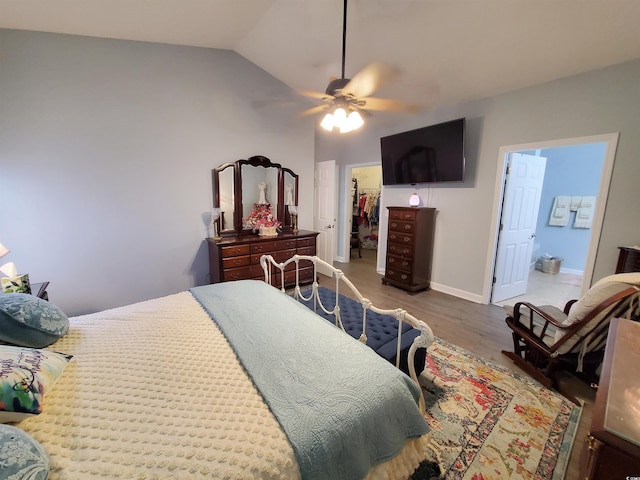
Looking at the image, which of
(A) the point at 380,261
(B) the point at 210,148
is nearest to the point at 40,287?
(B) the point at 210,148

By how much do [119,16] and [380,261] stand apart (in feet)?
15.2

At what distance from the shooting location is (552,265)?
198 inches

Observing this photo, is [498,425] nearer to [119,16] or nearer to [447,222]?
[447,222]

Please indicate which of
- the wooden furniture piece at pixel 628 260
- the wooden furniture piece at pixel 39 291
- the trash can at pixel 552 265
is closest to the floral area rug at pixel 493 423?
the wooden furniture piece at pixel 628 260

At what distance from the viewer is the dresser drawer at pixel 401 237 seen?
3868 millimetres

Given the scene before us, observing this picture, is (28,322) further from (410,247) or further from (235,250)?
(410,247)

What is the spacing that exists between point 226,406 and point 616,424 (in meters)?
1.20

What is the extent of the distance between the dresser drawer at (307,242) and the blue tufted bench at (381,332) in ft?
5.20

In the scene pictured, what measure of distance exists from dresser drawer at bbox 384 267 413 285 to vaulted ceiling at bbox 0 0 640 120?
2.42 m

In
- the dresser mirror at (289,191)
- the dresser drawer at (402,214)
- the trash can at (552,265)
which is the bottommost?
the trash can at (552,265)

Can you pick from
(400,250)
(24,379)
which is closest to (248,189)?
(400,250)

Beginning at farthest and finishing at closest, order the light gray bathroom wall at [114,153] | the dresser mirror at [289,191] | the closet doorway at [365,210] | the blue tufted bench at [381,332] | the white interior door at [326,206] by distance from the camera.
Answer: the closet doorway at [365,210]
the white interior door at [326,206]
the dresser mirror at [289,191]
the light gray bathroom wall at [114,153]
the blue tufted bench at [381,332]

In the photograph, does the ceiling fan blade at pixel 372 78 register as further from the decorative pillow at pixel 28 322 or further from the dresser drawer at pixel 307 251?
the decorative pillow at pixel 28 322

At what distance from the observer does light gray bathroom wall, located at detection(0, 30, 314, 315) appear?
2.55m
